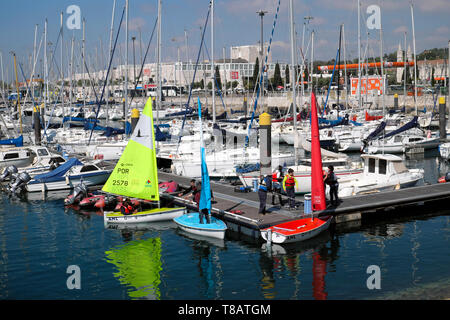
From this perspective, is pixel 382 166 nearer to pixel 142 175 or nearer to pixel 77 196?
pixel 142 175

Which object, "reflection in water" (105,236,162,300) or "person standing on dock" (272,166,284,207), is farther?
"person standing on dock" (272,166,284,207)

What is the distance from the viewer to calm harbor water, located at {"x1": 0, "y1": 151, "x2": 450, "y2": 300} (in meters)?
15.1

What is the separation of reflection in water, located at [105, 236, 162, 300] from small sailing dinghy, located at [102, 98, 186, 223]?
5.41 feet

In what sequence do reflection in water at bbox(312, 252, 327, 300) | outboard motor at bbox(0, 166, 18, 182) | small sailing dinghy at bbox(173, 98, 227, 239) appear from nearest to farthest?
reflection in water at bbox(312, 252, 327, 300) < small sailing dinghy at bbox(173, 98, 227, 239) < outboard motor at bbox(0, 166, 18, 182)

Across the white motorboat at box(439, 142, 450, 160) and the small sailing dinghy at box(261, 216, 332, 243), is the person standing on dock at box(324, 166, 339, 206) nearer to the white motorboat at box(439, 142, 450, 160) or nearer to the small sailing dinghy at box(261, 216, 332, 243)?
the small sailing dinghy at box(261, 216, 332, 243)

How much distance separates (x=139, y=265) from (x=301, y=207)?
7.68 m

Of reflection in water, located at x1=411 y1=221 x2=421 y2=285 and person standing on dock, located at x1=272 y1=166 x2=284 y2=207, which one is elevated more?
person standing on dock, located at x1=272 y1=166 x2=284 y2=207

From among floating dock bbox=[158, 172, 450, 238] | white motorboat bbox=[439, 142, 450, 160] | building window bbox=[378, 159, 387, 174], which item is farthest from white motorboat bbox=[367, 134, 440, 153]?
floating dock bbox=[158, 172, 450, 238]

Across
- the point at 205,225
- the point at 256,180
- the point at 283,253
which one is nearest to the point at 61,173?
the point at 256,180

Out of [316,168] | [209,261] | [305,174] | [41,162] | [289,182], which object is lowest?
[209,261]

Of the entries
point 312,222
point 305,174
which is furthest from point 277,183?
point 305,174

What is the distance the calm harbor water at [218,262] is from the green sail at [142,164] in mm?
1693

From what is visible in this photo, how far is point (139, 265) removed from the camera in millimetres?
17750

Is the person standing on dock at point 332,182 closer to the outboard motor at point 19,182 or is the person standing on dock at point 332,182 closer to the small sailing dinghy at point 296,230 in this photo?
the small sailing dinghy at point 296,230
